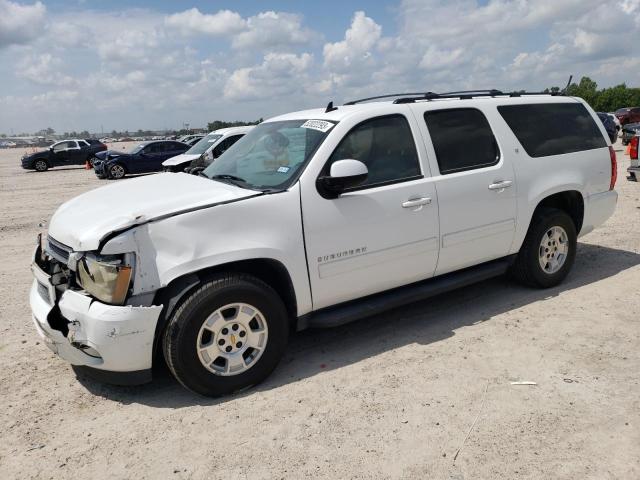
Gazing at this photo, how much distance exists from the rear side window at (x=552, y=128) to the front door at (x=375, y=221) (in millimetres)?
1308

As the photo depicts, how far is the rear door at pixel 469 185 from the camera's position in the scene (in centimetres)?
427

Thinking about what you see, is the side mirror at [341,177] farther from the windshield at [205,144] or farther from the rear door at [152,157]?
the rear door at [152,157]

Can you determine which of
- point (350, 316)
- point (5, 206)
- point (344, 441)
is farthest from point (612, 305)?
point (5, 206)

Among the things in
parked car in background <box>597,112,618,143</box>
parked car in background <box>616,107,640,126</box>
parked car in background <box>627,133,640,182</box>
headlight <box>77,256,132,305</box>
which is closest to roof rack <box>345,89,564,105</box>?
headlight <box>77,256,132,305</box>

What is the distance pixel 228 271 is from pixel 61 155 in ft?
86.2

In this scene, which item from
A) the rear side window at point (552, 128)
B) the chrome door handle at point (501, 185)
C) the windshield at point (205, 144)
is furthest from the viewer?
the windshield at point (205, 144)

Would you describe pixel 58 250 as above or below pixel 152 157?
above

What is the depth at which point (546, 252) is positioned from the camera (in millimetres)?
5145

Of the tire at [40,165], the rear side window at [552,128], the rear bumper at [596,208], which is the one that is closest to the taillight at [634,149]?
the rear bumper at [596,208]

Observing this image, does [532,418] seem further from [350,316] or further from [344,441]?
[350,316]

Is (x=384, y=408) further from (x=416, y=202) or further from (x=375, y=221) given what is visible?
(x=416, y=202)

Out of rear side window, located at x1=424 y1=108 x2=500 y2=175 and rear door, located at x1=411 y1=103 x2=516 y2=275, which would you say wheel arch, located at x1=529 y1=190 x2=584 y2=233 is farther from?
rear side window, located at x1=424 y1=108 x2=500 y2=175

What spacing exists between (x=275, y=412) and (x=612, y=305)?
3.38 m

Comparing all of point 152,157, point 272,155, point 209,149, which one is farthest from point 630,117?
point 272,155
